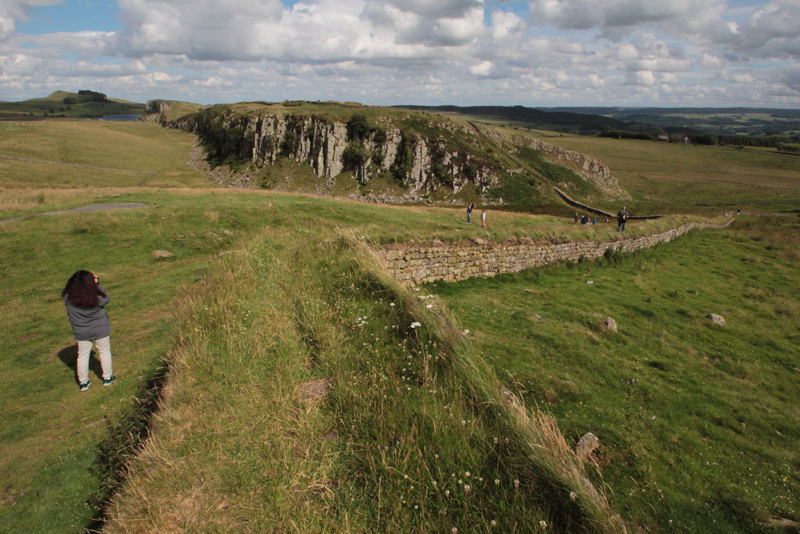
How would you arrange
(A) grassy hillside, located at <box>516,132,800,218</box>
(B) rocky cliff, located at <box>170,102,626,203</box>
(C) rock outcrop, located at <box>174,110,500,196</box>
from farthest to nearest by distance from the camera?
(C) rock outcrop, located at <box>174,110,500,196</box>, (B) rocky cliff, located at <box>170,102,626,203</box>, (A) grassy hillside, located at <box>516,132,800,218</box>

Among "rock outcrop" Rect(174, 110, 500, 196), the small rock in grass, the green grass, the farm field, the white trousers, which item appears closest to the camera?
the farm field

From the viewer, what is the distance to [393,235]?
13078 mm

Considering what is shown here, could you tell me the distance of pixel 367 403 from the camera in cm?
476

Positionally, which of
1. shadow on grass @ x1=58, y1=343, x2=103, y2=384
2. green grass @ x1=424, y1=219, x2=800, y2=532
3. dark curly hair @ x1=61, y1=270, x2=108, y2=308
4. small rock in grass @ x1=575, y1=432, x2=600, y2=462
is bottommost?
green grass @ x1=424, y1=219, x2=800, y2=532

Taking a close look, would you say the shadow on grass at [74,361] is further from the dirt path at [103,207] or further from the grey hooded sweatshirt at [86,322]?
the dirt path at [103,207]

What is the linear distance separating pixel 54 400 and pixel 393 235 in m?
9.54

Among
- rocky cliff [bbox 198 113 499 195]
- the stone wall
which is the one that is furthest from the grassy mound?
rocky cliff [bbox 198 113 499 195]

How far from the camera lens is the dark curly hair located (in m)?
6.25

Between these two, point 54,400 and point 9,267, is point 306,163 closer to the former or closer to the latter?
point 9,267

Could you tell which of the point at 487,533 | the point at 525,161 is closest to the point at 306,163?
the point at 525,161

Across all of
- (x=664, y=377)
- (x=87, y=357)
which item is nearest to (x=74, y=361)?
(x=87, y=357)

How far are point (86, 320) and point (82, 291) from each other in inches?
19.9

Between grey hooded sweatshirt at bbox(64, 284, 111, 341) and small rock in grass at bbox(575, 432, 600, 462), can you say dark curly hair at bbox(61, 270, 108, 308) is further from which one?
small rock in grass at bbox(575, 432, 600, 462)

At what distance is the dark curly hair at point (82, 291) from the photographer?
6.25m
